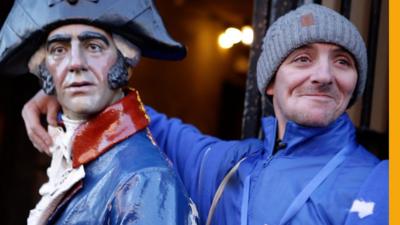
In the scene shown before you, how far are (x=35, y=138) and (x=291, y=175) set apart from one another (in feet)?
3.12

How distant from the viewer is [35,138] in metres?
2.64

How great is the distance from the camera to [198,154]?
2768mm

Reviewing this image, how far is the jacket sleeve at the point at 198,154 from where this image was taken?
2640 millimetres

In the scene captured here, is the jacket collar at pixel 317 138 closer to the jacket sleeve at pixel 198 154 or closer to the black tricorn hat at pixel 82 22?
the jacket sleeve at pixel 198 154

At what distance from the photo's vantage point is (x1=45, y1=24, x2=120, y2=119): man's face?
2.27m

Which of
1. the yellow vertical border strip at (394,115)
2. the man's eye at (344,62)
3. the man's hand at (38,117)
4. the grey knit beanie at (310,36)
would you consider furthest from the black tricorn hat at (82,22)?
the yellow vertical border strip at (394,115)

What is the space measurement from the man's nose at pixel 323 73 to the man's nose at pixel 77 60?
0.72 metres

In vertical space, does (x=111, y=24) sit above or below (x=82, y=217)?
above

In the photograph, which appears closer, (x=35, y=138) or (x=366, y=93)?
(x=35, y=138)

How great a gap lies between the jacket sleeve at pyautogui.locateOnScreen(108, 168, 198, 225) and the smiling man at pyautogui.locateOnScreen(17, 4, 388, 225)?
1.05ft

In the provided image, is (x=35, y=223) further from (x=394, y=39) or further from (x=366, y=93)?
(x=366, y=93)

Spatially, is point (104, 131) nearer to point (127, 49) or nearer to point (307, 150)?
point (127, 49)

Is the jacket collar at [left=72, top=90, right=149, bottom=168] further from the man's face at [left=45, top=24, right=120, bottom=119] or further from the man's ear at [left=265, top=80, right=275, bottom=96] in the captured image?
the man's ear at [left=265, top=80, right=275, bottom=96]

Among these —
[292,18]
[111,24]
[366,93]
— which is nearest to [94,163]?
[111,24]
